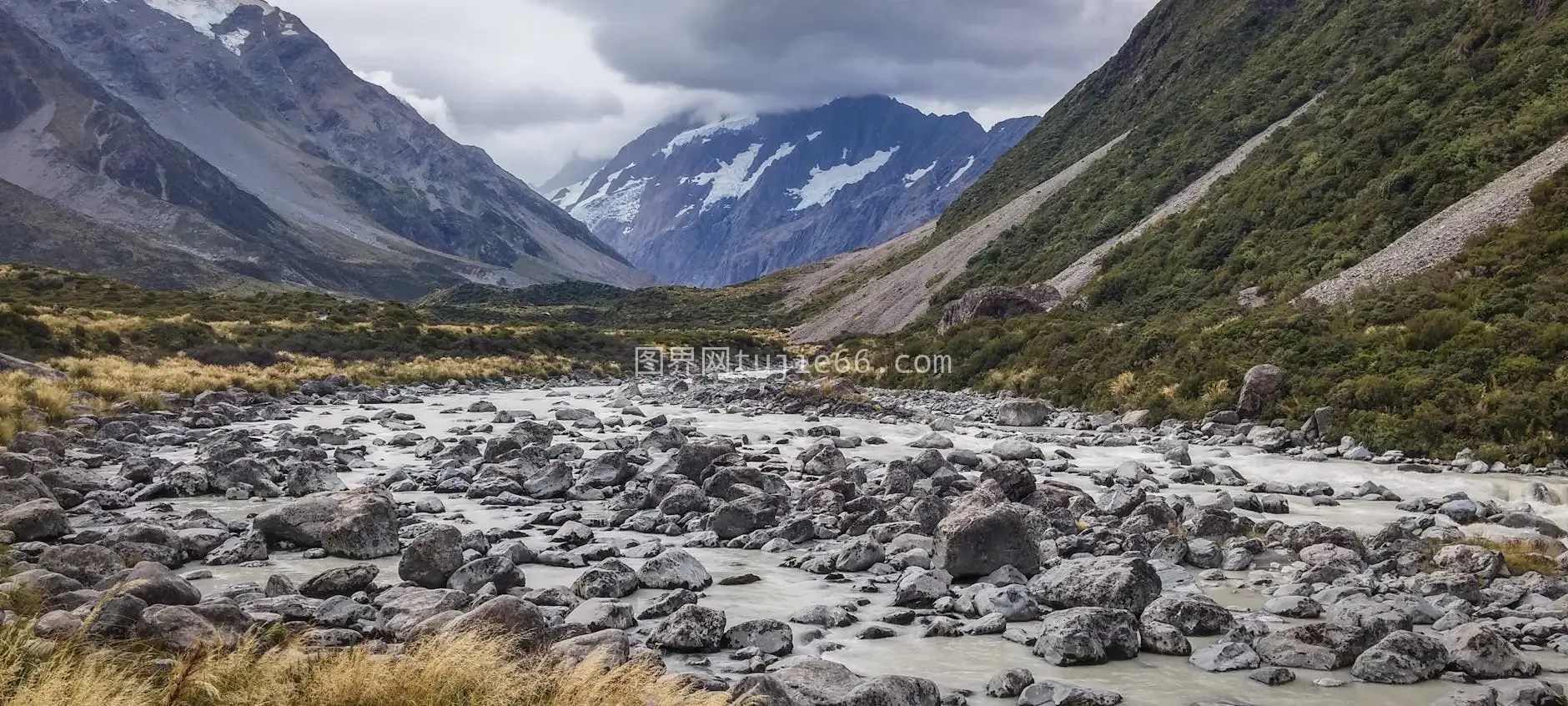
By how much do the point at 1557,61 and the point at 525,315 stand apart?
152m

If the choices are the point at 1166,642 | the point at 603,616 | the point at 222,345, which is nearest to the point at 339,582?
the point at 603,616

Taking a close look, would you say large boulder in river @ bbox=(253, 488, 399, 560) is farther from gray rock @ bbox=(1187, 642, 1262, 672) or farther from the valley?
gray rock @ bbox=(1187, 642, 1262, 672)

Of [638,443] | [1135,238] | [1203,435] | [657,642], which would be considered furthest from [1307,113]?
[657,642]

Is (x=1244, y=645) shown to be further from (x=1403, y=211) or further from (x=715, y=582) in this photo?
(x=1403, y=211)

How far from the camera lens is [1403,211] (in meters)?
38.9

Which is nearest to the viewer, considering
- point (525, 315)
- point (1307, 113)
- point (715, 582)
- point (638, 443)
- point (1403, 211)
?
point (715, 582)

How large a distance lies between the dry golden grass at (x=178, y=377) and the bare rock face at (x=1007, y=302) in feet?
96.1

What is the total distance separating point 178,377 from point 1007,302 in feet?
157

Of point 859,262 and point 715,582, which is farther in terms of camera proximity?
point 859,262

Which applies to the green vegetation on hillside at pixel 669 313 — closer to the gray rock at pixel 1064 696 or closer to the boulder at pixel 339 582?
the boulder at pixel 339 582

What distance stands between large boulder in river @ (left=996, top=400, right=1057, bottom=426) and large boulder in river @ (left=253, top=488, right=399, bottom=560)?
24675 millimetres

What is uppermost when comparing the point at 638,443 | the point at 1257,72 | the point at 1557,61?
the point at 1257,72

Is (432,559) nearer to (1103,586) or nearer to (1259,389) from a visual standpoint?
(1103,586)

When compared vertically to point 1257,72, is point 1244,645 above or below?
below
